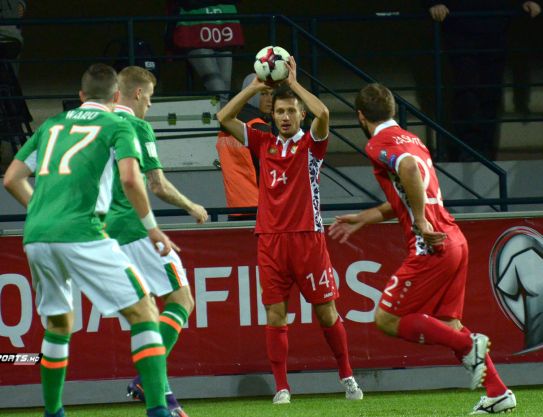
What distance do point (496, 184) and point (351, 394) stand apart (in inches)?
130

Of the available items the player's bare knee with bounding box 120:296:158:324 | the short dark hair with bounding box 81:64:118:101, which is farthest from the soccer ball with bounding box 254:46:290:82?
the player's bare knee with bounding box 120:296:158:324

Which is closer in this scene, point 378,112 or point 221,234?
point 378,112

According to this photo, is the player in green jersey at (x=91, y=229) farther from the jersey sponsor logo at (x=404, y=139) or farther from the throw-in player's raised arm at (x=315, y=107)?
the throw-in player's raised arm at (x=315, y=107)

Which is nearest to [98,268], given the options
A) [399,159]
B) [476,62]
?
[399,159]

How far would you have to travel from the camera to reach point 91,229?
705 centimetres

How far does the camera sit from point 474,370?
796 cm

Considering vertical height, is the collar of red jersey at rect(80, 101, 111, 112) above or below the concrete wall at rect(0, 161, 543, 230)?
above

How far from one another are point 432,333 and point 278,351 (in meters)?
1.73

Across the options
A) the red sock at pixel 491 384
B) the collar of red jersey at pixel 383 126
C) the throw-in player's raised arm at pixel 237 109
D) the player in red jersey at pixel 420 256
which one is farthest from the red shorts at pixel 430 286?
the throw-in player's raised arm at pixel 237 109

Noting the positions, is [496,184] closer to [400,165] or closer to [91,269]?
[400,165]

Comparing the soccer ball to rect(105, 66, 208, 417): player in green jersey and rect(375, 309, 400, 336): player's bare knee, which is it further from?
rect(375, 309, 400, 336): player's bare knee

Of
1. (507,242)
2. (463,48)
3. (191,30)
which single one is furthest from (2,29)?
(507,242)

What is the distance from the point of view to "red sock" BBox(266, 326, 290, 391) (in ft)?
31.3

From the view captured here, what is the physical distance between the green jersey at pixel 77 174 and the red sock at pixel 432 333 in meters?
2.22
